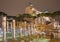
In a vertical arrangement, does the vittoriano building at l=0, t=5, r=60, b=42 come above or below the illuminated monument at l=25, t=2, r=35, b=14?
below

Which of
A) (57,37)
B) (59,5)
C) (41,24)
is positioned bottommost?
(57,37)

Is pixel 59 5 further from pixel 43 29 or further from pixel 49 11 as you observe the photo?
pixel 43 29

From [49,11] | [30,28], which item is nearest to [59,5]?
[49,11]

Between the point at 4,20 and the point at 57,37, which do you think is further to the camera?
the point at 4,20

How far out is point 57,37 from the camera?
1.52 metres

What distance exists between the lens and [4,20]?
1.63 meters

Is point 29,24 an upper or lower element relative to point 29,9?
lower

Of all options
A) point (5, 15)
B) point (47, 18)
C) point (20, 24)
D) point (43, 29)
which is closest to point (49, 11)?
point (47, 18)

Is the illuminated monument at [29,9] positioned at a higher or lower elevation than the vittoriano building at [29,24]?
higher

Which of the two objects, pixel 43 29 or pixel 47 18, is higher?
pixel 47 18

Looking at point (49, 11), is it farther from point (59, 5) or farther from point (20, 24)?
point (20, 24)

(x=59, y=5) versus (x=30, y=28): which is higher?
(x=59, y=5)

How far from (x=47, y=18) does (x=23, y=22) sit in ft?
0.87

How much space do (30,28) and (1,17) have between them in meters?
0.36
